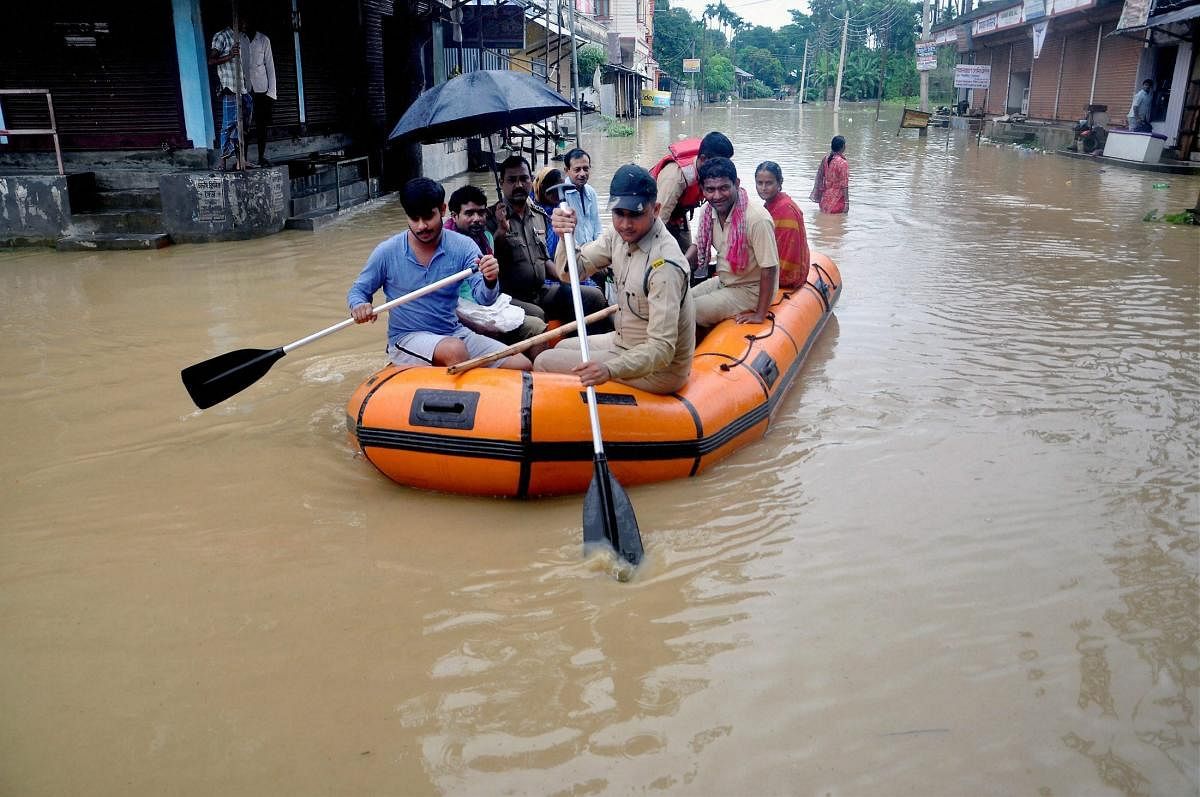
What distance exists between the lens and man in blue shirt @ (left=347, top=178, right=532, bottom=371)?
4.40 m

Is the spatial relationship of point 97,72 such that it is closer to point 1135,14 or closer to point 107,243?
point 107,243

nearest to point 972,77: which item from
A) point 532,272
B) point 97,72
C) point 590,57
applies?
point 590,57

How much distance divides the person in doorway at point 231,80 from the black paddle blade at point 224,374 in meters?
6.10

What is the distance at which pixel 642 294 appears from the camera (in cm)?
420

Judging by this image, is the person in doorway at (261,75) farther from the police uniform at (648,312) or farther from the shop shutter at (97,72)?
the police uniform at (648,312)

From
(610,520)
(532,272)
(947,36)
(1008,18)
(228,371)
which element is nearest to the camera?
(610,520)

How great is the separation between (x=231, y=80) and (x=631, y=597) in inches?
341

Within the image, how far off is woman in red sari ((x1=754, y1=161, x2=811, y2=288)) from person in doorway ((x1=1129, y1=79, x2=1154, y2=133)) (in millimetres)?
16559

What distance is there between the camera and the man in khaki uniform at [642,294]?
Result: 157 inches

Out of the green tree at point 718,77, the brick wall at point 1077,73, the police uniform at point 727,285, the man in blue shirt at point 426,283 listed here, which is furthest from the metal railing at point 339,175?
the green tree at point 718,77

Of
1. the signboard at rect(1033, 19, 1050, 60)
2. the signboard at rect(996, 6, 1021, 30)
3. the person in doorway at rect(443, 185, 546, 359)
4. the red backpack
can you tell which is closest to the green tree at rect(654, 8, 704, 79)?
the signboard at rect(996, 6, 1021, 30)

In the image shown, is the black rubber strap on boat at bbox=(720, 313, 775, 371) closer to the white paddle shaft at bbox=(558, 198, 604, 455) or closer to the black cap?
the white paddle shaft at bbox=(558, 198, 604, 455)

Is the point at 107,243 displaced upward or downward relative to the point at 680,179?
downward

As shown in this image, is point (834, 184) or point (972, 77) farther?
point (972, 77)
